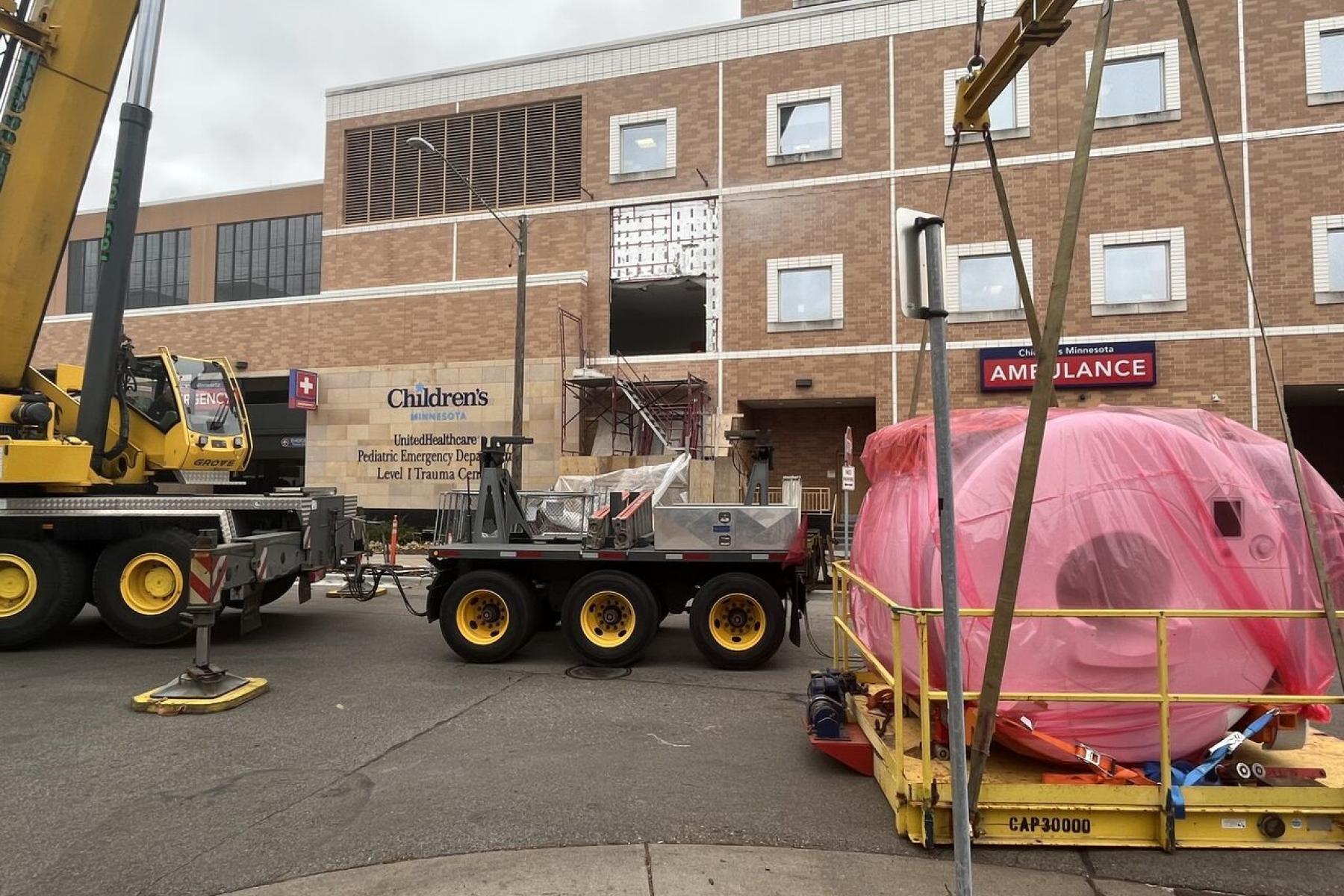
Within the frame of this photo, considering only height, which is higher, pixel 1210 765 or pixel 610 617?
pixel 610 617

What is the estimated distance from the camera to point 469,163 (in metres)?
23.9

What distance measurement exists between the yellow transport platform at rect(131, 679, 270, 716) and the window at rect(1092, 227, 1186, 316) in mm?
18681

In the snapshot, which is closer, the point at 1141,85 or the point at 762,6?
the point at 1141,85

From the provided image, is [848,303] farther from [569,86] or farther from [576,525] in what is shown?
[576,525]

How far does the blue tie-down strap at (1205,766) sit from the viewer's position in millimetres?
3961

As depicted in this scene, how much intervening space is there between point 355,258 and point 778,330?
13.1m

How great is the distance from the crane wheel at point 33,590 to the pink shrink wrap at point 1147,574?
28.9 ft

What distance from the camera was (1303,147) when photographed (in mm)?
17766

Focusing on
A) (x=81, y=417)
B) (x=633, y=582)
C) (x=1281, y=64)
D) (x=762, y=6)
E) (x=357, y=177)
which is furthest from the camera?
(x=357, y=177)

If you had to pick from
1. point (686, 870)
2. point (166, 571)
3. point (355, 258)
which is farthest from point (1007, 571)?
point (355, 258)

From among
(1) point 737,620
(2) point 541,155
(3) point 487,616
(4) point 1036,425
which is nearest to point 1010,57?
(4) point 1036,425

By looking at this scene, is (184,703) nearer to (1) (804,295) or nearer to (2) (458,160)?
(1) (804,295)

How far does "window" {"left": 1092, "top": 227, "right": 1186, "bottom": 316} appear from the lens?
59.9 feet

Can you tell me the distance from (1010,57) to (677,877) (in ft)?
15.5
